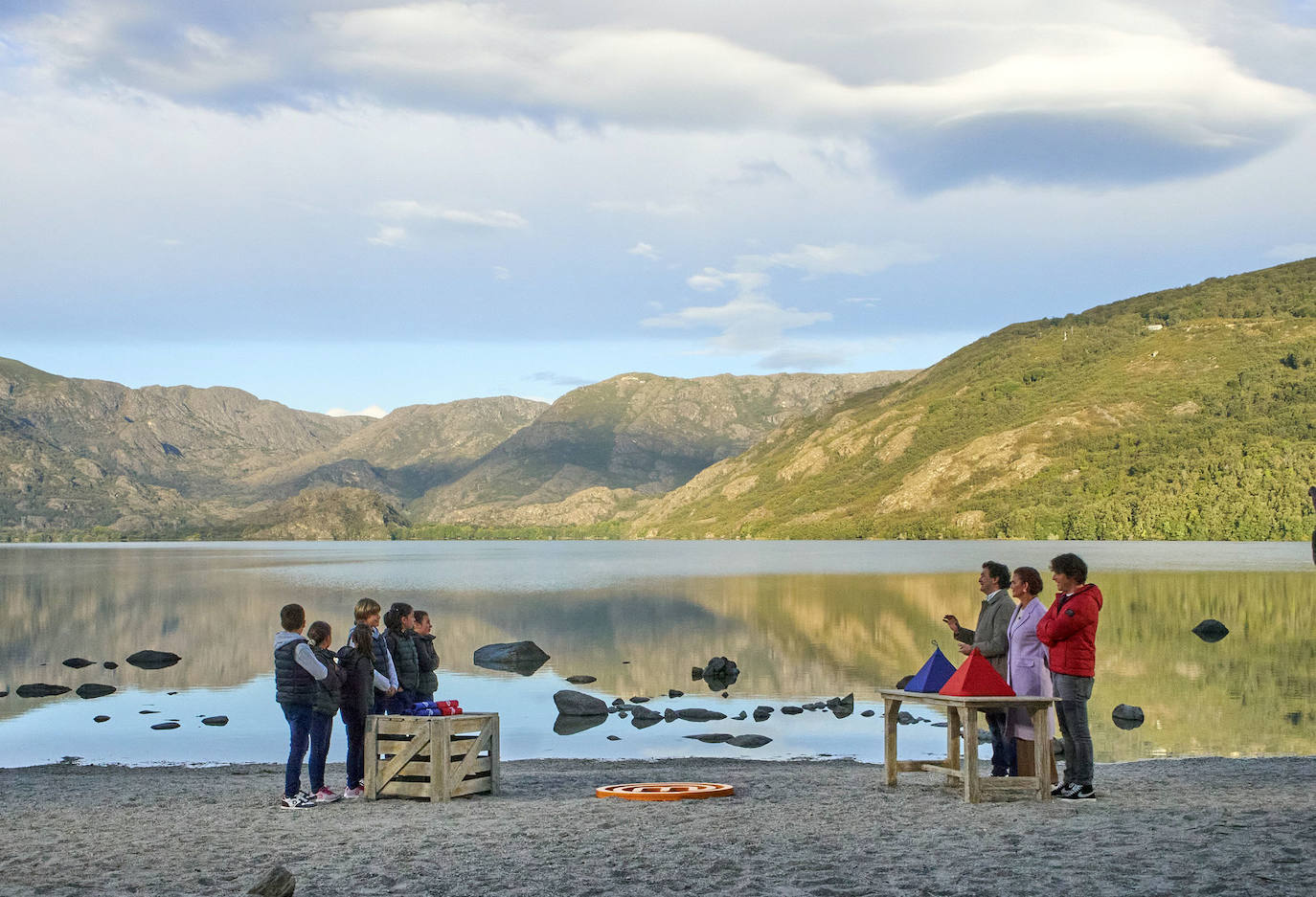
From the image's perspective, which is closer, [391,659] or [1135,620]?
[391,659]

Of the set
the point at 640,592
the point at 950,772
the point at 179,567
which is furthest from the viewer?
the point at 179,567

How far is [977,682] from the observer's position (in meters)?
15.1

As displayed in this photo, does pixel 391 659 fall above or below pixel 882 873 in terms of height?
above

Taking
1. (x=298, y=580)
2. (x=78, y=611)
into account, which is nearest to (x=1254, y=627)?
(x=78, y=611)

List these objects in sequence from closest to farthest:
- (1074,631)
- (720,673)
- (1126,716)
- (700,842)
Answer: (700,842) < (1074,631) < (1126,716) < (720,673)

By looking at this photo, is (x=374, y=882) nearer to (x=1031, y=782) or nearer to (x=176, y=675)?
(x=1031, y=782)

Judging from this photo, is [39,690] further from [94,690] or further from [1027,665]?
[1027,665]

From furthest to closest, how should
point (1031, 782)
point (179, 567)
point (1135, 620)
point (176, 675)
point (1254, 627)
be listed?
point (179, 567)
point (1135, 620)
point (1254, 627)
point (176, 675)
point (1031, 782)

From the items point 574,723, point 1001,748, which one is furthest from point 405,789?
point 574,723

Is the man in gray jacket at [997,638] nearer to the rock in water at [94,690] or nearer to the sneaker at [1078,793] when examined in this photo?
the sneaker at [1078,793]

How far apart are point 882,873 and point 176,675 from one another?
41852 mm

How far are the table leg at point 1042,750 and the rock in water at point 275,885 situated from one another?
31.3ft

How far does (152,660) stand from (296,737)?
3849cm

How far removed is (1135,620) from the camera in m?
60.2
